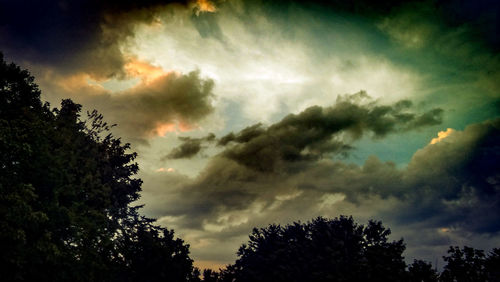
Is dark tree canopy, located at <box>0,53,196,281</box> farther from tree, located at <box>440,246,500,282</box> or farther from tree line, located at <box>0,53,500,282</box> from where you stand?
tree, located at <box>440,246,500,282</box>

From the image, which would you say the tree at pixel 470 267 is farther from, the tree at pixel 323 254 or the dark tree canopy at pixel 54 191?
the dark tree canopy at pixel 54 191

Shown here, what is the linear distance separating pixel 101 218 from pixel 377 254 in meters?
19.6

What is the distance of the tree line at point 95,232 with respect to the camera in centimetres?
1819

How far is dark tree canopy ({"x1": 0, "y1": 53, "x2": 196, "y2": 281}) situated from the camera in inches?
685

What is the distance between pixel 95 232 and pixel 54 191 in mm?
4083

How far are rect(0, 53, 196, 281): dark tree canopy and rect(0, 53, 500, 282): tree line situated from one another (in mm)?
59

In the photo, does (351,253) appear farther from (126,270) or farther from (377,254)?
(126,270)

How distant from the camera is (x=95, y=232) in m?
22.8

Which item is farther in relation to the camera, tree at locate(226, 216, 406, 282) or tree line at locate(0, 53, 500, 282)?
tree at locate(226, 216, 406, 282)

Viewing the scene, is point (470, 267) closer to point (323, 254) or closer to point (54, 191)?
point (323, 254)

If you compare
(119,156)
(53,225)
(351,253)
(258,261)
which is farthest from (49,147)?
(351,253)

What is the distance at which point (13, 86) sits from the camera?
931 inches

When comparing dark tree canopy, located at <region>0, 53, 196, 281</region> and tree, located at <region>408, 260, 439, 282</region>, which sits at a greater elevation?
dark tree canopy, located at <region>0, 53, 196, 281</region>

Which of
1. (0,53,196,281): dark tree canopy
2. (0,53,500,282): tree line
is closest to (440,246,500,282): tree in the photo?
(0,53,500,282): tree line
